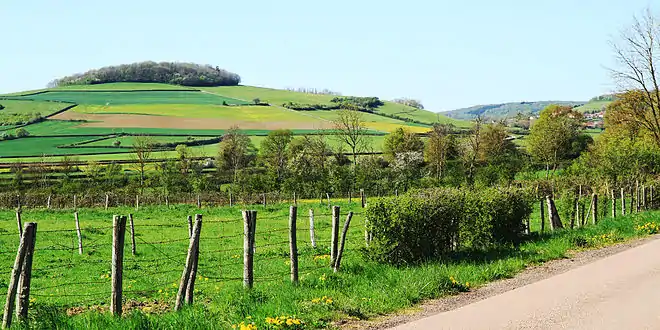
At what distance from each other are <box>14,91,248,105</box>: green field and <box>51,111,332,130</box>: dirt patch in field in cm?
1590

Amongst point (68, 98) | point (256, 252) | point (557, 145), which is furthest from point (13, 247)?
point (68, 98)

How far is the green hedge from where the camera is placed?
14.6m

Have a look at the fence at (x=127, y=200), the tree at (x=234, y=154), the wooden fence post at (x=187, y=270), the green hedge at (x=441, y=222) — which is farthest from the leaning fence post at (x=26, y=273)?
the tree at (x=234, y=154)

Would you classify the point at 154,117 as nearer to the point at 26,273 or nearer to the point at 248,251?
the point at 248,251

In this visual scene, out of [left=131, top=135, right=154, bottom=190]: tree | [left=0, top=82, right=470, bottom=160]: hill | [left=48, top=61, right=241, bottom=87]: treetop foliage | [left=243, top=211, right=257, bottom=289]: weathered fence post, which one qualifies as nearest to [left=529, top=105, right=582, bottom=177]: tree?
[left=0, top=82, right=470, bottom=160]: hill

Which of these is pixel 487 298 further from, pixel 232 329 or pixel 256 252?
pixel 256 252

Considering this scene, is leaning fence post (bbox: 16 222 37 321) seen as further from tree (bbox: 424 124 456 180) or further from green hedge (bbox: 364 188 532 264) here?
tree (bbox: 424 124 456 180)

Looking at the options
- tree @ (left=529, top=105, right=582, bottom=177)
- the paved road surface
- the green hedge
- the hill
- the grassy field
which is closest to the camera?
the paved road surface

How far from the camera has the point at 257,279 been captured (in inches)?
612

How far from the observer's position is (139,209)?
45781mm

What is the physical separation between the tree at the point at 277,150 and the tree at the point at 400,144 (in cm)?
1588

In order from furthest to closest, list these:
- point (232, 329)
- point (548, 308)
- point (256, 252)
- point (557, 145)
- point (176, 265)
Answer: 1. point (557, 145)
2. point (256, 252)
3. point (176, 265)
4. point (548, 308)
5. point (232, 329)

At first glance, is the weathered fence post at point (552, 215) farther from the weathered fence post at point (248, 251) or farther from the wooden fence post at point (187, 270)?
the wooden fence post at point (187, 270)

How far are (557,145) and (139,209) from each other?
2176 inches
